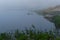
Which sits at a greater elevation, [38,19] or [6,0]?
[6,0]

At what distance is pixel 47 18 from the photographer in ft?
33.0

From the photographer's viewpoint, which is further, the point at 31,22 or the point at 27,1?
the point at 27,1

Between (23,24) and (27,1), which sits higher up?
(27,1)

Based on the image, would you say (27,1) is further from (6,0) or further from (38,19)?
(38,19)

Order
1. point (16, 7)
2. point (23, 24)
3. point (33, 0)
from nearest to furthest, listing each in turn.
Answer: point (23, 24) < point (16, 7) < point (33, 0)

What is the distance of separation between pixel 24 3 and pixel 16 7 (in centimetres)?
129

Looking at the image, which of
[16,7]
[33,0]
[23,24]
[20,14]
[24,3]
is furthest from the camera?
[33,0]

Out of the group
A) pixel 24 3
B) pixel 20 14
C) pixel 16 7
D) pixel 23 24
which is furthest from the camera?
pixel 24 3

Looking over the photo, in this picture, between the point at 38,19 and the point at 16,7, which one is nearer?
the point at 38,19

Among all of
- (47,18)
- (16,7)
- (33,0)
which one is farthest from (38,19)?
(33,0)

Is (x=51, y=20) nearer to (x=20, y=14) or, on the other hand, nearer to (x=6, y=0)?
(x=20, y=14)

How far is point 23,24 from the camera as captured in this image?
920 centimetres

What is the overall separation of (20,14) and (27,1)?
152 inches

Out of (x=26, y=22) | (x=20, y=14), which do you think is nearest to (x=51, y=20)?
(x=26, y=22)
